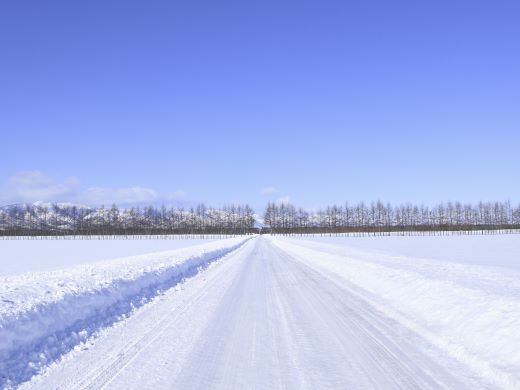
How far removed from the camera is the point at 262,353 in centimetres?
667

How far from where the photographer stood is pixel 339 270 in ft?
67.7

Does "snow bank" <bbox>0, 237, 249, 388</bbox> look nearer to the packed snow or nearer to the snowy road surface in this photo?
the snowy road surface

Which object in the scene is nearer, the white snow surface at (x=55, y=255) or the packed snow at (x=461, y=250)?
the white snow surface at (x=55, y=255)

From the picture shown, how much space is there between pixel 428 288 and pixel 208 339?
21.9 ft

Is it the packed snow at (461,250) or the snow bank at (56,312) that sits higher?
the snow bank at (56,312)

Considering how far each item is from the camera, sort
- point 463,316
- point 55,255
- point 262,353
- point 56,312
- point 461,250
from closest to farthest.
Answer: point 262,353
point 463,316
point 56,312
point 461,250
point 55,255

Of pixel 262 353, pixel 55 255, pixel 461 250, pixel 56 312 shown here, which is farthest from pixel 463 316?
pixel 55 255

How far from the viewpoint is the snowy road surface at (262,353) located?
17.7 ft

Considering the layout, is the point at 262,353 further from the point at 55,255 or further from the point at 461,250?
the point at 55,255

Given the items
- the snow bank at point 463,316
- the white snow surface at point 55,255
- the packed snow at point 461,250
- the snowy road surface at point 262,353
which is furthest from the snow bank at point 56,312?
the packed snow at point 461,250

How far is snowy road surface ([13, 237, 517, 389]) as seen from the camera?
541 cm

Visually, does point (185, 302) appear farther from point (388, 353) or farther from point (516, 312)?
point (516, 312)

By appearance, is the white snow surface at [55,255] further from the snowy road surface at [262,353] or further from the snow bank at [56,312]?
the snowy road surface at [262,353]

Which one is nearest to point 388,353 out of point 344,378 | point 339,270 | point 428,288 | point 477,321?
point 344,378
